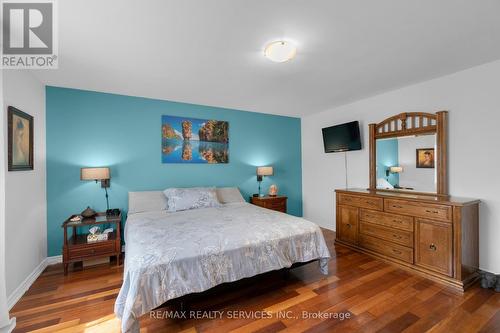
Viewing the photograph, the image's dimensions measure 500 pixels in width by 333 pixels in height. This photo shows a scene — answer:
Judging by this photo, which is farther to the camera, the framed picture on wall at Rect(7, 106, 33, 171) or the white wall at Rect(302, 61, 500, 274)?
the white wall at Rect(302, 61, 500, 274)

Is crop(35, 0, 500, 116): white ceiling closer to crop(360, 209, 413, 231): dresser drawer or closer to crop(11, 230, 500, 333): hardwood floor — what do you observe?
crop(360, 209, 413, 231): dresser drawer

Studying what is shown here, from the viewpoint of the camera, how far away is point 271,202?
14.3ft

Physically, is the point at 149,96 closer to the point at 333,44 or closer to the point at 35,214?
the point at 35,214

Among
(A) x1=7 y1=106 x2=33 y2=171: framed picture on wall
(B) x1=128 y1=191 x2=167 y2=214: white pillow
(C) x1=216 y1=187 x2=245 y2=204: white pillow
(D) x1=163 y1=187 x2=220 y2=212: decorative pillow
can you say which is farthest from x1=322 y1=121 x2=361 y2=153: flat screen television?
(A) x1=7 y1=106 x2=33 y2=171: framed picture on wall

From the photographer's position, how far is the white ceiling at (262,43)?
5.39 feet

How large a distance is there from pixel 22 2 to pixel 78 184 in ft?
7.83

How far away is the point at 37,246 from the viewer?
282cm

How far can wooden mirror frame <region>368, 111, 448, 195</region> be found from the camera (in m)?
2.88

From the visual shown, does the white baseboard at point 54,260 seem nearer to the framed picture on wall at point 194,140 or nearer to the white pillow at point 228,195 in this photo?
the framed picture on wall at point 194,140

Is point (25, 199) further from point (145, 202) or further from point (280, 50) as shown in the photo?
point (280, 50)

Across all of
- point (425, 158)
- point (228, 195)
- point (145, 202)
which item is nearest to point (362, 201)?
point (425, 158)

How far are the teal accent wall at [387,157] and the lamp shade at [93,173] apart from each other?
4.29m

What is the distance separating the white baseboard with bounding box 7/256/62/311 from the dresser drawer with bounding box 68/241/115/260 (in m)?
0.40

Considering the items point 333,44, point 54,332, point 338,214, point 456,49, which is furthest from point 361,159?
point 54,332
